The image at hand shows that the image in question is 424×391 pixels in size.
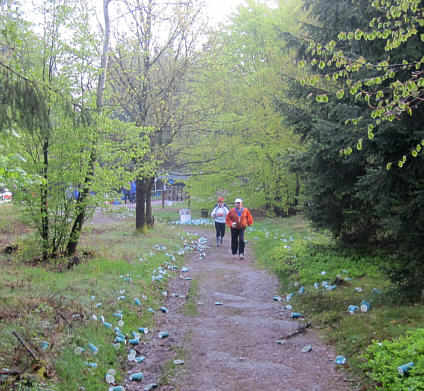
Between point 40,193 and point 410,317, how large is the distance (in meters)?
7.26

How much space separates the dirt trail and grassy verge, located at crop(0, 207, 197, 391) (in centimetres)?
46

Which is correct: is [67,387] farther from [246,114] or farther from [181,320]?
[246,114]

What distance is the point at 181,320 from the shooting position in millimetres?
6934

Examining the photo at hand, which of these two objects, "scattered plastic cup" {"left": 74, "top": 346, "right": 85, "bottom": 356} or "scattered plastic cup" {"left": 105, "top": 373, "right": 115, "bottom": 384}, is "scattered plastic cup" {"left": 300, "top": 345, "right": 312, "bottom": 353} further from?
"scattered plastic cup" {"left": 74, "top": 346, "right": 85, "bottom": 356}

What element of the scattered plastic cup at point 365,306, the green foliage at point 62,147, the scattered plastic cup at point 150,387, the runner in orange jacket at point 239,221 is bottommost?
the scattered plastic cup at point 150,387

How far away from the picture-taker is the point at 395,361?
168 inches

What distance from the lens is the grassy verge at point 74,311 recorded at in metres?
4.29

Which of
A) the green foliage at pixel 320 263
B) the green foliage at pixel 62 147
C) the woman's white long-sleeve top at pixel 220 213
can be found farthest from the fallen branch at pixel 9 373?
the woman's white long-sleeve top at pixel 220 213

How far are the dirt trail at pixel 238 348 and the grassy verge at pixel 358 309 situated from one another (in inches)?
11.6

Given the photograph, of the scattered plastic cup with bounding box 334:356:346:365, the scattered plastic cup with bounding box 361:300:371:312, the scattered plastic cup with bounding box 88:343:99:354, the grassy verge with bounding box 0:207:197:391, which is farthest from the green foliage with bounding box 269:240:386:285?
the scattered plastic cup with bounding box 88:343:99:354

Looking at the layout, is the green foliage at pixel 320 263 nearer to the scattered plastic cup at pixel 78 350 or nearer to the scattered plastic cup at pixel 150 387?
the scattered plastic cup at pixel 150 387

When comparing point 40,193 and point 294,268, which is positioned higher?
point 40,193

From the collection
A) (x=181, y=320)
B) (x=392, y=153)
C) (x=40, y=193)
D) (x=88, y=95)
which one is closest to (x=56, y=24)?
(x=88, y=95)

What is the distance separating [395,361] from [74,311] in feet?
13.9
